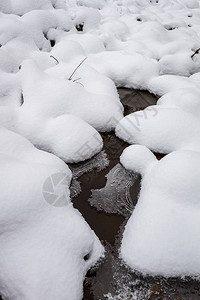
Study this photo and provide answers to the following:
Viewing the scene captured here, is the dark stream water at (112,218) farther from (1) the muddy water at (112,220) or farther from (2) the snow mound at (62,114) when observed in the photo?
(2) the snow mound at (62,114)

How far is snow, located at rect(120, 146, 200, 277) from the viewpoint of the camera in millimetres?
1376

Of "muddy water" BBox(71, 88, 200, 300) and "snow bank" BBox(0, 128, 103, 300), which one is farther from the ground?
"snow bank" BBox(0, 128, 103, 300)

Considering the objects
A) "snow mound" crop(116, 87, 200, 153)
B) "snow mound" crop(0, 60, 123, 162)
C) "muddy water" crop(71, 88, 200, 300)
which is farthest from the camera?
"snow mound" crop(116, 87, 200, 153)

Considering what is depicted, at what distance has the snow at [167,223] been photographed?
138 cm

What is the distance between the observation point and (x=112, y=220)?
1.63 meters

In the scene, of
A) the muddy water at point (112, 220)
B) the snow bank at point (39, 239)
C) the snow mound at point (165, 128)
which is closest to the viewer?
the snow bank at point (39, 239)

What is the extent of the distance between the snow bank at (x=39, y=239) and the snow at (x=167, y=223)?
230 mm

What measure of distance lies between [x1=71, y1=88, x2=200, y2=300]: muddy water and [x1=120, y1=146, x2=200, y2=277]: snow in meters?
0.05

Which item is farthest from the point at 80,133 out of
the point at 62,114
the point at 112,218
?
the point at 112,218

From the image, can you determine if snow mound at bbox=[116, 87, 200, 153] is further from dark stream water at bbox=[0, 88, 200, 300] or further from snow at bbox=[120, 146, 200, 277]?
snow at bbox=[120, 146, 200, 277]

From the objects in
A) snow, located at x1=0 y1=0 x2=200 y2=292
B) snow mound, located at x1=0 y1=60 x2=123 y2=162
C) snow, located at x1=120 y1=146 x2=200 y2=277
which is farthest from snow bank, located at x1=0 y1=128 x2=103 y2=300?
snow mound, located at x1=0 y1=60 x2=123 y2=162

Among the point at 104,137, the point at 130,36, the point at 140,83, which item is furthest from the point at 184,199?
the point at 130,36

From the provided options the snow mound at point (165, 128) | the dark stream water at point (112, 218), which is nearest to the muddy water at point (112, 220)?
the dark stream water at point (112, 218)

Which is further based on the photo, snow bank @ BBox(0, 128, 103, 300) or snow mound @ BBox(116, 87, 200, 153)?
snow mound @ BBox(116, 87, 200, 153)
